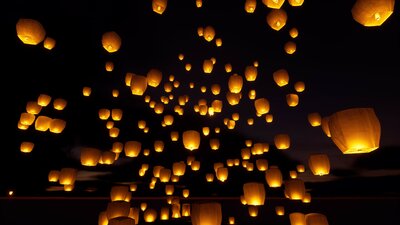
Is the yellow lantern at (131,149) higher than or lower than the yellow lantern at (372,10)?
higher

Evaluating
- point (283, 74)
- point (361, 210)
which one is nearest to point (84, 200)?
point (283, 74)

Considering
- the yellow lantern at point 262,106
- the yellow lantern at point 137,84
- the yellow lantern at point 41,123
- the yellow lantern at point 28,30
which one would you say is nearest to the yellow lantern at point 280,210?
the yellow lantern at point 262,106

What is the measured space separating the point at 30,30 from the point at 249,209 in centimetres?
954

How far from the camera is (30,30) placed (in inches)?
191

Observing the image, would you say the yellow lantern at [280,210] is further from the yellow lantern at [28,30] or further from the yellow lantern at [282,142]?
the yellow lantern at [28,30]

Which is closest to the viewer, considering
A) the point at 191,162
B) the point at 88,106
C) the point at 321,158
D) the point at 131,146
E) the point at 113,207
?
the point at 113,207

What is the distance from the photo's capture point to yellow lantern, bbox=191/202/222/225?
379 centimetres

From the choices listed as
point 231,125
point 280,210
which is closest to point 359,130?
point 231,125

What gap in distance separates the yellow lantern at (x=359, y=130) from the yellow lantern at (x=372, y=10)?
90cm

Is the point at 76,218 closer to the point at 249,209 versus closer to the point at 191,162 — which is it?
the point at 191,162

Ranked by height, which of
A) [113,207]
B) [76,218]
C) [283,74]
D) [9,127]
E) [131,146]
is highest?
[9,127]

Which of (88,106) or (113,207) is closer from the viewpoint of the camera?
(113,207)

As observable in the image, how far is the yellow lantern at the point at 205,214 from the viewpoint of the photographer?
379cm

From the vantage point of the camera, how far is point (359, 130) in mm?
2922
